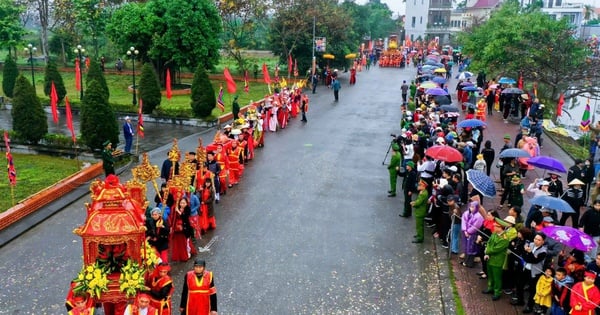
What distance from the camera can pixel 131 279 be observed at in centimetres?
640

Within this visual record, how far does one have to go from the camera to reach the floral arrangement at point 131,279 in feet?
20.9

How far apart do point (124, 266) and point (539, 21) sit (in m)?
23.7

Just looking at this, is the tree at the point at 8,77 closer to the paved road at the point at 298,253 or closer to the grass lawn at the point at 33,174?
the grass lawn at the point at 33,174

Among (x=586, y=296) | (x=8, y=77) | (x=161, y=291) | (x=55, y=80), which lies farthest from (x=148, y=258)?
(x=8, y=77)

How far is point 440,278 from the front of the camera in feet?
30.9

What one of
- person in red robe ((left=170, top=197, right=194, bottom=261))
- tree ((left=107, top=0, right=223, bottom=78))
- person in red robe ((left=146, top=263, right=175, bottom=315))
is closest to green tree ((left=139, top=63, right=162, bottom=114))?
tree ((left=107, top=0, right=223, bottom=78))

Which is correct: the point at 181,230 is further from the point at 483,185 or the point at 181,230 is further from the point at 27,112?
the point at 27,112

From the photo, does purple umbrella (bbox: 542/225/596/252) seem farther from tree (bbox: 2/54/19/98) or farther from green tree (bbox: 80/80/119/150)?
tree (bbox: 2/54/19/98)

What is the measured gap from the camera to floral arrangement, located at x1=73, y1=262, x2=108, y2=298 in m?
6.29

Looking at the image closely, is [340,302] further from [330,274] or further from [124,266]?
[124,266]

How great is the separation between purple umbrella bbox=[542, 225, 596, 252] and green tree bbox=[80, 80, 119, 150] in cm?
1275

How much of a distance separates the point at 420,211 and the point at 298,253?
99.4 inches

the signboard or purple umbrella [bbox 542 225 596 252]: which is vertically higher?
the signboard

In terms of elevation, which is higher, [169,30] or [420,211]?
[169,30]
